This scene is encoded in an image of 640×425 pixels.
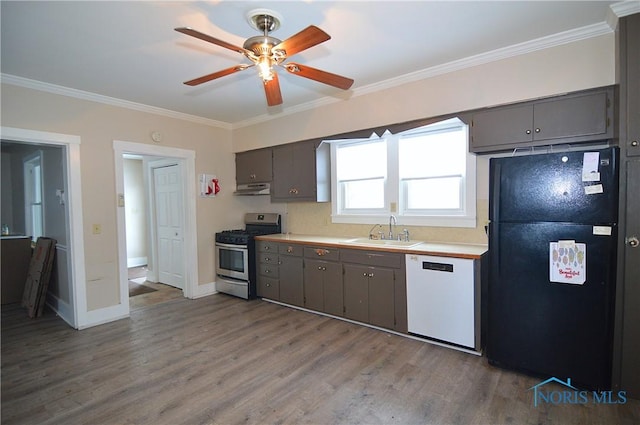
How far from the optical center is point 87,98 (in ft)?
11.9

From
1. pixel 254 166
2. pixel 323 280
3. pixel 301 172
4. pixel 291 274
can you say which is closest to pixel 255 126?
pixel 254 166

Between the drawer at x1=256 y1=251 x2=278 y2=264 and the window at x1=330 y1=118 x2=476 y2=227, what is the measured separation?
0.92 m

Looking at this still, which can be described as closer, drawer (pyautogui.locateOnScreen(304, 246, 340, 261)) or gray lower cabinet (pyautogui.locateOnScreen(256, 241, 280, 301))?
drawer (pyautogui.locateOnScreen(304, 246, 340, 261))

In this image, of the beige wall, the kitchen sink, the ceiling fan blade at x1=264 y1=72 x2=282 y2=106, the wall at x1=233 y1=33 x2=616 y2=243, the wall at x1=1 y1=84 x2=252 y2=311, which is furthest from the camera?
the kitchen sink

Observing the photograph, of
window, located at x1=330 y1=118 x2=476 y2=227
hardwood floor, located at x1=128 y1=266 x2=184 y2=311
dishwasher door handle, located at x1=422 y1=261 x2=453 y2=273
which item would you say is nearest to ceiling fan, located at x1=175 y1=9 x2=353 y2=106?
window, located at x1=330 y1=118 x2=476 y2=227

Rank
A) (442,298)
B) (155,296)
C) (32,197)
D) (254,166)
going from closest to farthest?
(442,298), (155,296), (254,166), (32,197)

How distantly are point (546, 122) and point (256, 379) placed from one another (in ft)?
9.93

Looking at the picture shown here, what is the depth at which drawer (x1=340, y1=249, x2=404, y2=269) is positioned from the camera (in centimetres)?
316

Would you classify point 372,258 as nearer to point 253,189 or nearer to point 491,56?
point 491,56

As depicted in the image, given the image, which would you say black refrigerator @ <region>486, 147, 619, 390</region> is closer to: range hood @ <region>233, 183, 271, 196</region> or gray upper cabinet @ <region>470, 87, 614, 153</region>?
gray upper cabinet @ <region>470, 87, 614, 153</region>

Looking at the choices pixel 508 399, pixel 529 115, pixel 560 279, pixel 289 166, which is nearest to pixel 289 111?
pixel 289 166

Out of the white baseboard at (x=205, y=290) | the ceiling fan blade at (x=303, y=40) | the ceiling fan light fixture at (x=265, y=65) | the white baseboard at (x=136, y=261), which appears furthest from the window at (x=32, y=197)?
the ceiling fan blade at (x=303, y=40)

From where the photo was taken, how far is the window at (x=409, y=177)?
130 inches

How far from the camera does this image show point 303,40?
1844 mm
